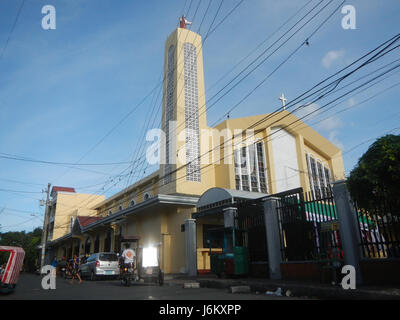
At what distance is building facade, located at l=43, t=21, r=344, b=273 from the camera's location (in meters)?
19.3

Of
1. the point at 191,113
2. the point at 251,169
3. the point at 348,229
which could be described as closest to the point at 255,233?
the point at 348,229

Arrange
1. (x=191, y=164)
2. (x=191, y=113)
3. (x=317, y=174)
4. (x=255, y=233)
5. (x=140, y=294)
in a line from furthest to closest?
(x=317, y=174) < (x=191, y=113) < (x=191, y=164) < (x=255, y=233) < (x=140, y=294)

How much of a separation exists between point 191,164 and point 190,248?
8.54 meters

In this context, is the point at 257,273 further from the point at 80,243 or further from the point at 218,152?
the point at 80,243

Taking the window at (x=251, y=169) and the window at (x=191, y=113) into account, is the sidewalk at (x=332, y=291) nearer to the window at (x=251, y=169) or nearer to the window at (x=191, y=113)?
the window at (x=191, y=113)

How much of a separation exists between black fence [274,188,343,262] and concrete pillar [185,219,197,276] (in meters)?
5.49

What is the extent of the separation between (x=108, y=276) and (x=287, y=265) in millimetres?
11330

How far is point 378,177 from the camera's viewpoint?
757 centimetres

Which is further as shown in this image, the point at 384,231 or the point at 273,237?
the point at 273,237

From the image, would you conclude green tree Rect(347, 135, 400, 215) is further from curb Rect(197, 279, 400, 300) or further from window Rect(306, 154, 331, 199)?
window Rect(306, 154, 331, 199)

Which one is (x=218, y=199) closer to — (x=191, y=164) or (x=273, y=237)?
(x=273, y=237)

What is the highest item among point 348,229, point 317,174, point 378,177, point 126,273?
point 317,174

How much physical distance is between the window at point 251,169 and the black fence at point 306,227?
11.3 metres

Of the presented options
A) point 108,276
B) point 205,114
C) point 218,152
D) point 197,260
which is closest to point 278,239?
point 197,260
